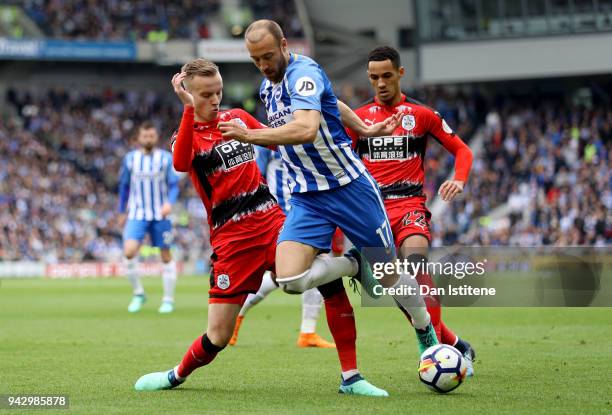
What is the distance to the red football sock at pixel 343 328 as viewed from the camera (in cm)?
736

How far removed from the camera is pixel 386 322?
47.4 feet

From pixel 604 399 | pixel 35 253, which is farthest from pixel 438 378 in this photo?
pixel 35 253

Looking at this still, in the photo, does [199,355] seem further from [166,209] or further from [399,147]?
[166,209]

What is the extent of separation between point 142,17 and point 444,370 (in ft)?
135

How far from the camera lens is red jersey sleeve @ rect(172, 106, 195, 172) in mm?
7195

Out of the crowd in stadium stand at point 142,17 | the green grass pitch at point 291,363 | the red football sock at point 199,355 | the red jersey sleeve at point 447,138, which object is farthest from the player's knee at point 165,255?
the crowd in stadium stand at point 142,17

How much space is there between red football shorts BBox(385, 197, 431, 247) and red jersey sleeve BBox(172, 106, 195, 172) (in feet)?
6.85

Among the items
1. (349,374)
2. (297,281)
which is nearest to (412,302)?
(349,374)

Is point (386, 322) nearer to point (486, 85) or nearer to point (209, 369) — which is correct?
point (209, 369)

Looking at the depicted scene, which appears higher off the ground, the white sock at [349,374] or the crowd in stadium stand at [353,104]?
the white sock at [349,374]

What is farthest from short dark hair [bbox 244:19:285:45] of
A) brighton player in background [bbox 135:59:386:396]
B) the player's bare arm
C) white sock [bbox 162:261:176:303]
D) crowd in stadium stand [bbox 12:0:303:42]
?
crowd in stadium stand [bbox 12:0:303:42]

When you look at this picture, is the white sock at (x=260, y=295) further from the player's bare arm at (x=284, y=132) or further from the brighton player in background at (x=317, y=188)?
the player's bare arm at (x=284, y=132)

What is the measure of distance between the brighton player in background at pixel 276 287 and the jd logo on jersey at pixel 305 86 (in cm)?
380

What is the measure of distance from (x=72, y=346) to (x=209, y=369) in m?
2.68
